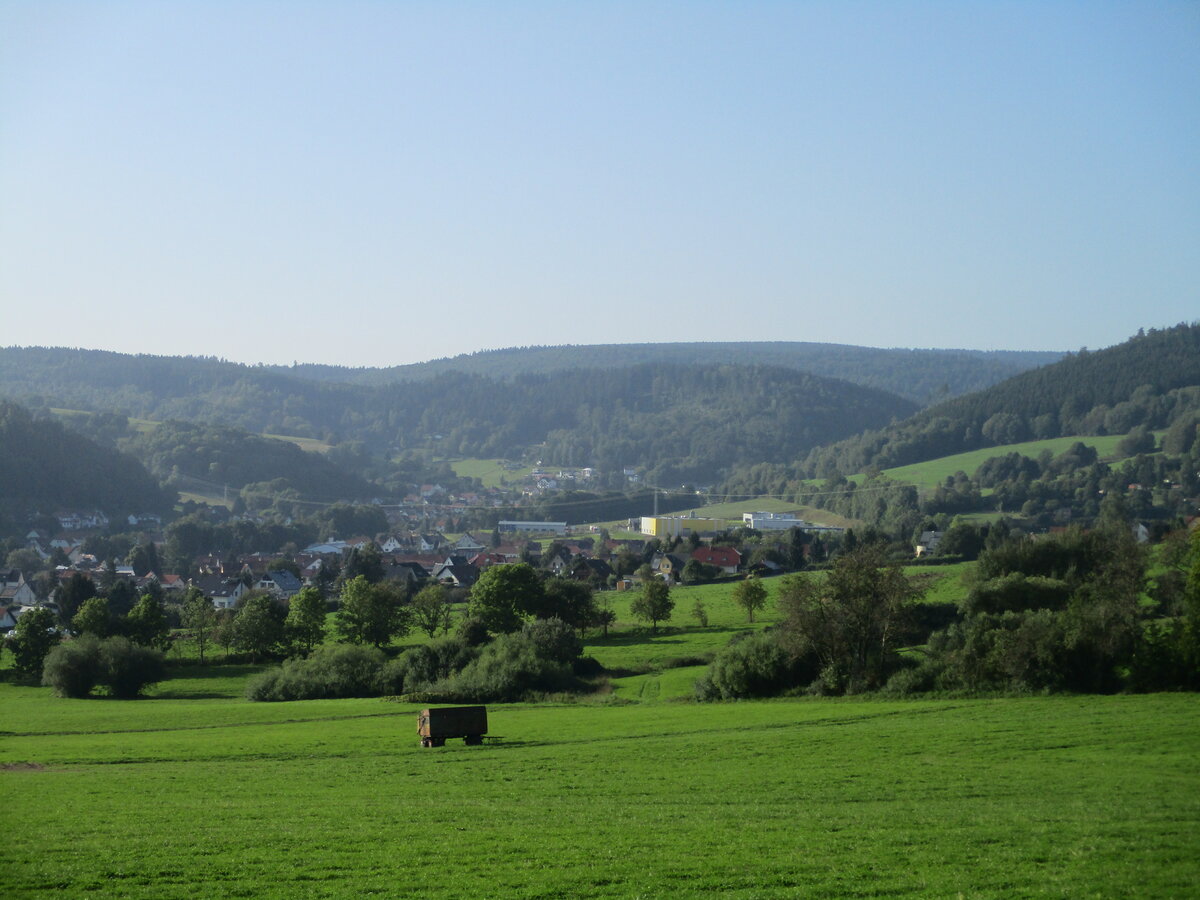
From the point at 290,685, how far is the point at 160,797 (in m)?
27.9

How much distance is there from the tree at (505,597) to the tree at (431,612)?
4.62 m

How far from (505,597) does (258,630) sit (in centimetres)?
1345

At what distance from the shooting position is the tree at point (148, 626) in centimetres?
6000

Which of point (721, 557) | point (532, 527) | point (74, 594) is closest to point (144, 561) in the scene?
point (74, 594)

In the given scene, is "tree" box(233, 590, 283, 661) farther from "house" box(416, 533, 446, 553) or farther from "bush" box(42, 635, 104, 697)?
"house" box(416, 533, 446, 553)

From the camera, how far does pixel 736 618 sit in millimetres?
64312

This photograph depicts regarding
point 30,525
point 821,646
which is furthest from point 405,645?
point 30,525

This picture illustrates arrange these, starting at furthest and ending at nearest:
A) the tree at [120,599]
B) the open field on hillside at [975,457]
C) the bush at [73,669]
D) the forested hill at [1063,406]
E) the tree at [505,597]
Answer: the forested hill at [1063,406] < the open field on hillside at [975,457] < the tree at [120,599] < the tree at [505,597] < the bush at [73,669]

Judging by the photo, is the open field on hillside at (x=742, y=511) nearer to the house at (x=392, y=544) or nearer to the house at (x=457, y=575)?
the house at (x=392, y=544)

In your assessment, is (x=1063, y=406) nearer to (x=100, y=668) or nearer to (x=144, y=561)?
(x=144, y=561)

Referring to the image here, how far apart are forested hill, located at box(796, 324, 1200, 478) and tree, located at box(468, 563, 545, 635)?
105 m

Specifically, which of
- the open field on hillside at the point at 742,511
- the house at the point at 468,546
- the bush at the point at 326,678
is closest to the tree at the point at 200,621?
the bush at the point at 326,678

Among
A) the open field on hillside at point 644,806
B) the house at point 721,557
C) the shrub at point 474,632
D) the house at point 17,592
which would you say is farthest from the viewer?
the house at point 17,592

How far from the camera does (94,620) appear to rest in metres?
59.9
